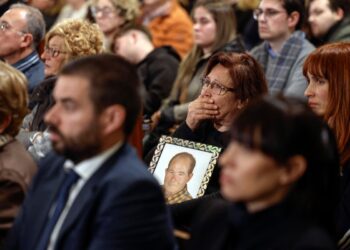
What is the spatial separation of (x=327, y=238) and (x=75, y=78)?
0.78 metres

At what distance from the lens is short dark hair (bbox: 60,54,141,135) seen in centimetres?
215

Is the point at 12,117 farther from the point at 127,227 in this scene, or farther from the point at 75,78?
the point at 127,227

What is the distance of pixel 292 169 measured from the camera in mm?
1964

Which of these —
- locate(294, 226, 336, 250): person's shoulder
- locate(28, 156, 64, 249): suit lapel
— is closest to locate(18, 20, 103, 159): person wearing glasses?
locate(28, 156, 64, 249): suit lapel

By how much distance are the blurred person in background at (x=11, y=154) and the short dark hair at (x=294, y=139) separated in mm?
864

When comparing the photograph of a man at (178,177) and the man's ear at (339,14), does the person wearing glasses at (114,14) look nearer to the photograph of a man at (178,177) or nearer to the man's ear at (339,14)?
the man's ear at (339,14)

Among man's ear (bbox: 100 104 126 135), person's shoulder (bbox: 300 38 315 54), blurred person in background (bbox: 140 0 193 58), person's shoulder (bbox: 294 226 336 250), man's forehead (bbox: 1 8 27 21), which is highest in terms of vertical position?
man's ear (bbox: 100 104 126 135)

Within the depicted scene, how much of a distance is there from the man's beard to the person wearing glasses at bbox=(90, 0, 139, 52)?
11.7ft

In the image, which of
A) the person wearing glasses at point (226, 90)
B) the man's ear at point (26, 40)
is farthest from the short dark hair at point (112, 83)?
the man's ear at point (26, 40)

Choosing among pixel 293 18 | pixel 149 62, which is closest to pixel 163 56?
pixel 149 62

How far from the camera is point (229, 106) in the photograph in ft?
10.6

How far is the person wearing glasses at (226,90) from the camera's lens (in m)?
3.21

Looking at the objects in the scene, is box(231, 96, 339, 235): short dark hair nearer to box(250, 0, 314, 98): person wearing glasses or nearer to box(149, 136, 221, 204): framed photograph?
box(149, 136, 221, 204): framed photograph

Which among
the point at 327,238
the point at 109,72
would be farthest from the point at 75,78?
the point at 327,238
